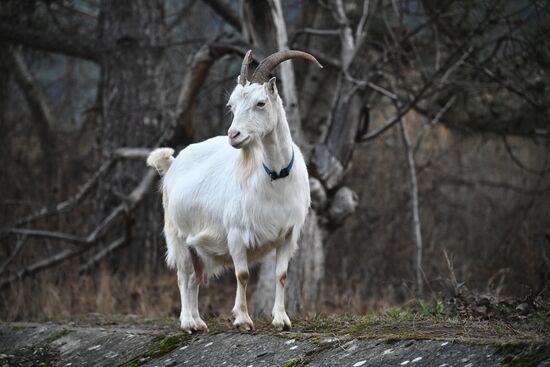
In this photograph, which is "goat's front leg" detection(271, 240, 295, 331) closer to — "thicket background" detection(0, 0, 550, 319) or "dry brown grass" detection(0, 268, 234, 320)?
"thicket background" detection(0, 0, 550, 319)

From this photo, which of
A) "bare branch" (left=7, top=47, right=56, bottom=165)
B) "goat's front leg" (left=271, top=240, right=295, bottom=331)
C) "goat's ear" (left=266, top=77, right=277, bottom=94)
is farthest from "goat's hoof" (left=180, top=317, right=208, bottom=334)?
"bare branch" (left=7, top=47, right=56, bottom=165)

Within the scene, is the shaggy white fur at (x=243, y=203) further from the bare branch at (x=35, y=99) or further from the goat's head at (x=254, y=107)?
the bare branch at (x=35, y=99)

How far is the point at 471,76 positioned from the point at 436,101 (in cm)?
93

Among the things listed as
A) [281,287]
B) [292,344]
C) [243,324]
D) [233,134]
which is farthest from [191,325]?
[233,134]

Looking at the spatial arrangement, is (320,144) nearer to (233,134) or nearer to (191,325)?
(191,325)

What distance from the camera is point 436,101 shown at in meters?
13.1

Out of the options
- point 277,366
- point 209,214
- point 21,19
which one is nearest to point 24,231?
point 21,19

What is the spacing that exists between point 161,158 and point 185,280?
1.09 metres

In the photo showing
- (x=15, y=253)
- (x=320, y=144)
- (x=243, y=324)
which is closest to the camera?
(x=243, y=324)

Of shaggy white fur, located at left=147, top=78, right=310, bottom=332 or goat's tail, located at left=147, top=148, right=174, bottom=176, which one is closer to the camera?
shaggy white fur, located at left=147, top=78, right=310, bottom=332

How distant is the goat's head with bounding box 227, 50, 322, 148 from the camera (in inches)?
223

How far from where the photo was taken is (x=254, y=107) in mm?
5789

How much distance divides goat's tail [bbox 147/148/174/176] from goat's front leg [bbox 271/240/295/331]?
1503mm

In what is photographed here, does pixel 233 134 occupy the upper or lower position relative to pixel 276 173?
upper
